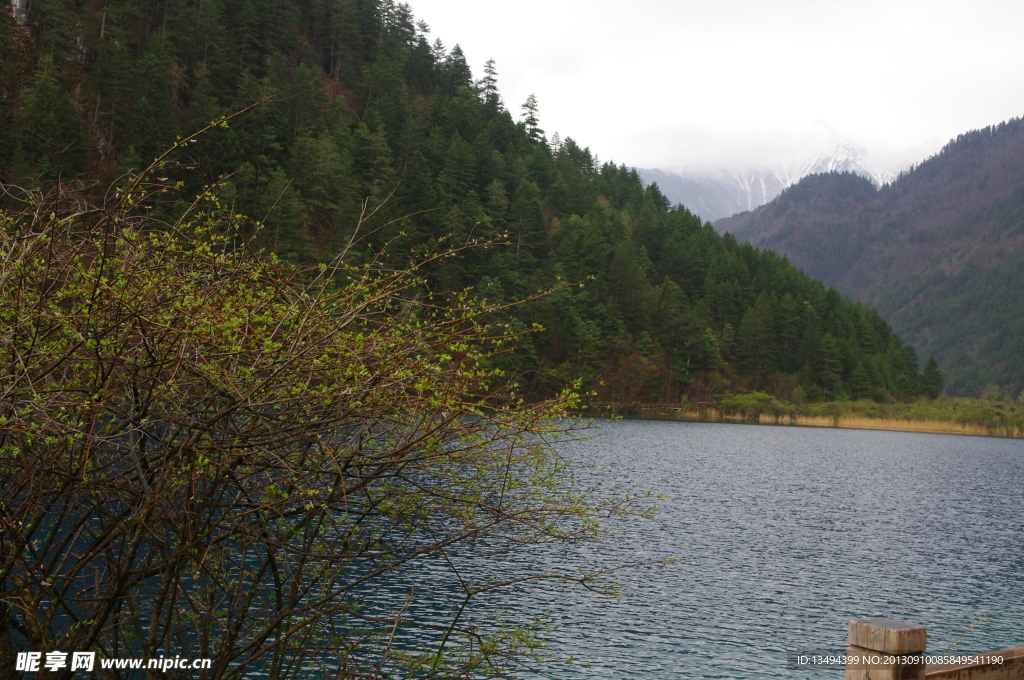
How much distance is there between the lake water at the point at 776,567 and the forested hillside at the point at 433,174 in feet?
49.5

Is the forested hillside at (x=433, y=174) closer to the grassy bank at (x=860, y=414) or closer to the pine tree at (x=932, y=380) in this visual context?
the pine tree at (x=932, y=380)

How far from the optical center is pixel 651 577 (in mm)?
17188

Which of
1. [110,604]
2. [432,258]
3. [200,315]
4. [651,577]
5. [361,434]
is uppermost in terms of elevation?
[432,258]

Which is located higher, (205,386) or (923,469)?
(205,386)

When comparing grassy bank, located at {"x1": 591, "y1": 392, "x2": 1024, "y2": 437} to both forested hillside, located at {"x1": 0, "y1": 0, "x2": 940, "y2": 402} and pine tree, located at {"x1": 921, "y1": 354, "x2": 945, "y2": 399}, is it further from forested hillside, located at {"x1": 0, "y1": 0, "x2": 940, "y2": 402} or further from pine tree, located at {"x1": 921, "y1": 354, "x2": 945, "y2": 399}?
pine tree, located at {"x1": 921, "y1": 354, "x2": 945, "y2": 399}

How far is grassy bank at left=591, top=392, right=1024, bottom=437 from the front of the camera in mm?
77688

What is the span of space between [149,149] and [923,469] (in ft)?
194

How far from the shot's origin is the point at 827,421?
85250 millimetres

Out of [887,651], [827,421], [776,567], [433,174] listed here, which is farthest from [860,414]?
[887,651]

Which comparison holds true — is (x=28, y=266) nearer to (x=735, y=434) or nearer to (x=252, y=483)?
(x=252, y=483)

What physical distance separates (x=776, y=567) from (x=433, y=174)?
264 ft

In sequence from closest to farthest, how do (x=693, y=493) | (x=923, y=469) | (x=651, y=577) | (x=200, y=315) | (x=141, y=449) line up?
(x=200, y=315) < (x=141, y=449) < (x=651, y=577) < (x=693, y=493) < (x=923, y=469)

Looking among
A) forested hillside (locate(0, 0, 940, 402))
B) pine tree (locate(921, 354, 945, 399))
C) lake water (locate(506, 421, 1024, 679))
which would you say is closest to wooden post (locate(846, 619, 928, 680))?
lake water (locate(506, 421, 1024, 679))

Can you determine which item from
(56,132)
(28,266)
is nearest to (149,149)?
(56,132)
